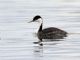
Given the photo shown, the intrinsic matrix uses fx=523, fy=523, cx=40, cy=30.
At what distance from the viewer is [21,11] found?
2880cm

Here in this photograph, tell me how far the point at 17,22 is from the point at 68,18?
2.92 metres

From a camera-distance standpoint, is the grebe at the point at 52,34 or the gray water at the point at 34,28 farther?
the grebe at the point at 52,34

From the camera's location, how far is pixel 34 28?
2441 cm

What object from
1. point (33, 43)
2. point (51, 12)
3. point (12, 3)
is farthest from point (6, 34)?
point (12, 3)

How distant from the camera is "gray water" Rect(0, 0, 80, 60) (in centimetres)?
1773

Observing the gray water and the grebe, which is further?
the grebe

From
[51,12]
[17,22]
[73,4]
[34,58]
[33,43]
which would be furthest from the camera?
[73,4]

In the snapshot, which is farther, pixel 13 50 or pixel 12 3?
pixel 12 3

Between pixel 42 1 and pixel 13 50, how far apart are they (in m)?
14.4

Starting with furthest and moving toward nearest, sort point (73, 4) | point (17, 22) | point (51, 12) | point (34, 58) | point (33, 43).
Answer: point (73, 4) < point (51, 12) < point (17, 22) < point (33, 43) < point (34, 58)

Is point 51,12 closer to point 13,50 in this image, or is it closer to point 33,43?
point 33,43

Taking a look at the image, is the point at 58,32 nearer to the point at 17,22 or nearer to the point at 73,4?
the point at 17,22

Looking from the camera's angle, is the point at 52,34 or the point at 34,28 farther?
the point at 34,28

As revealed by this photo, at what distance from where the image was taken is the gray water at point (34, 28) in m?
17.7
